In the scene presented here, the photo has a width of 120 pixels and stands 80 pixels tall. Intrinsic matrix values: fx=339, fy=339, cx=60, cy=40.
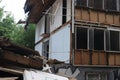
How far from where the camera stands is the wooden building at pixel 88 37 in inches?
839

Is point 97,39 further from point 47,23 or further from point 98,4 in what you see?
point 47,23

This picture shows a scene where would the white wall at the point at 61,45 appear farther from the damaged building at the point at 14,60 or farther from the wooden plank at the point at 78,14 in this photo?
the damaged building at the point at 14,60

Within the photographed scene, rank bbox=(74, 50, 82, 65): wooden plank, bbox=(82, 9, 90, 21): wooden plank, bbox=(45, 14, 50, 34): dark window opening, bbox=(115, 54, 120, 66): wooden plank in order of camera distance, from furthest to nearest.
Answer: bbox=(45, 14, 50, 34): dark window opening < bbox=(115, 54, 120, 66): wooden plank < bbox=(82, 9, 90, 21): wooden plank < bbox=(74, 50, 82, 65): wooden plank

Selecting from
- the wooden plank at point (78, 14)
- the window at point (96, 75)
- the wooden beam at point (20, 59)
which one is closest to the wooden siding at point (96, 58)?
the window at point (96, 75)

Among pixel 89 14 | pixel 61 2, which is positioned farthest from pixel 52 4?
pixel 89 14

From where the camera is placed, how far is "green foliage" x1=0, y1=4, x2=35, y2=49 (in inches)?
1577

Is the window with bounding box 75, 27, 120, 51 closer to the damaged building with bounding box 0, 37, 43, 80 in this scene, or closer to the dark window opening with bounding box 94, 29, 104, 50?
the dark window opening with bounding box 94, 29, 104, 50

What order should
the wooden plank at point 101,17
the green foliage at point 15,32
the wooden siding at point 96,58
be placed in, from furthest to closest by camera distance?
the green foliage at point 15,32 < the wooden plank at point 101,17 < the wooden siding at point 96,58

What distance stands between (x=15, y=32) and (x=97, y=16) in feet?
79.6

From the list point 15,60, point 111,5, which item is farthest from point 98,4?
point 15,60

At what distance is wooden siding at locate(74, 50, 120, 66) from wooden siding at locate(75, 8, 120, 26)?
214 centimetres

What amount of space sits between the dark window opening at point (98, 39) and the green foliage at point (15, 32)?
59.8 feet

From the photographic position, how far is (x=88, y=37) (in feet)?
71.4

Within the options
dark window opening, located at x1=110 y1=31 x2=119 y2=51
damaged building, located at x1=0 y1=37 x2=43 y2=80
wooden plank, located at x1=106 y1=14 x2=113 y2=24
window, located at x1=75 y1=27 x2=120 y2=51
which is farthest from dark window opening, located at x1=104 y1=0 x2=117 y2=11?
damaged building, located at x1=0 y1=37 x2=43 y2=80
